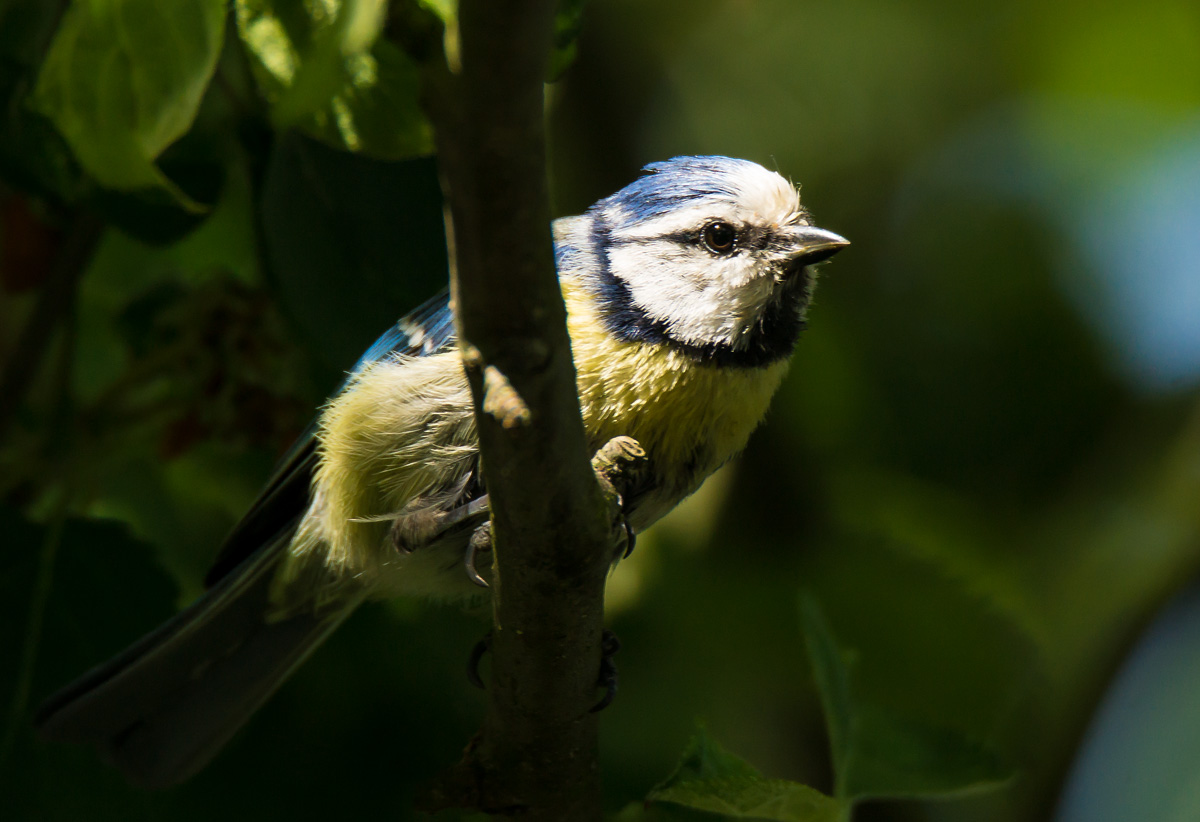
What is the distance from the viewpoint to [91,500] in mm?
2303

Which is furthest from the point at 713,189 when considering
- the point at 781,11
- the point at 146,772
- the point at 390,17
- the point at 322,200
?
the point at 781,11

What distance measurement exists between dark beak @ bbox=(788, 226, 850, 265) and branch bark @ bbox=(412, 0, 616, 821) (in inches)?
36.3

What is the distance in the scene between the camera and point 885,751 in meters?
1.82

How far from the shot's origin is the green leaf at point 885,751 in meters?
1.70

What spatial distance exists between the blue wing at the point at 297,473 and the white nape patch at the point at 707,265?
1.20ft

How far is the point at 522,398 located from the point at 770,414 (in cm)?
208

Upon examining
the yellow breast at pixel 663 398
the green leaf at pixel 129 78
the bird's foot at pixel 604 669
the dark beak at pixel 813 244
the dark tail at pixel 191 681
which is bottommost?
the dark tail at pixel 191 681

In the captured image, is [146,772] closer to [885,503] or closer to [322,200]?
[322,200]

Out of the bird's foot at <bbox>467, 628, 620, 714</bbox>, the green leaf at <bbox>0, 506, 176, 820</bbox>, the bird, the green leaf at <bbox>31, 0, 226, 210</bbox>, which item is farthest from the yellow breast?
the green leaf at <bbox>0, 506, 176, 820</bbox>

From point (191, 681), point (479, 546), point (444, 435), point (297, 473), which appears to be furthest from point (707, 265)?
point (191, 681)

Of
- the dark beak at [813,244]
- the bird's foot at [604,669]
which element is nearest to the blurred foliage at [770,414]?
the bird's foot at [604,669]

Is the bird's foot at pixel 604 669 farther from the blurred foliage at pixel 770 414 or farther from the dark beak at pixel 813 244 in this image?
the dark beak at pixel 813 244

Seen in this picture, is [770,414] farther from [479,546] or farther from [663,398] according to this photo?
[479,546]

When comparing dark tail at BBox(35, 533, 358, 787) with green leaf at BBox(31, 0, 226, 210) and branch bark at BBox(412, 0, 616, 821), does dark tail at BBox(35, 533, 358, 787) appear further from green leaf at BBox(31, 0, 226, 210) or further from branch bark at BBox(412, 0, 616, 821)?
green leaf at BBox(31, 0, 226, 210)
